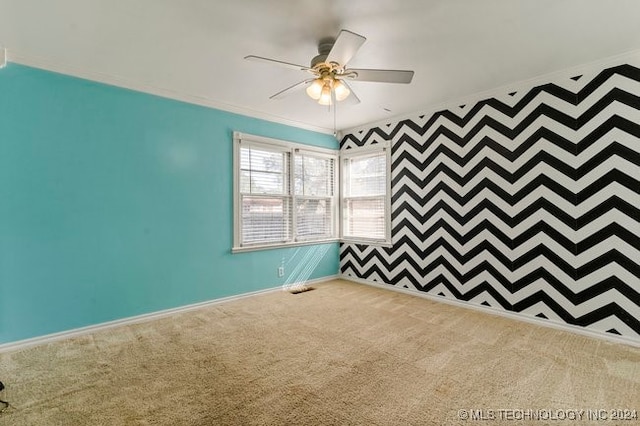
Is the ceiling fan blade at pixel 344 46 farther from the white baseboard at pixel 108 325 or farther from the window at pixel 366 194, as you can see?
the white baseboard at pixel 108 325

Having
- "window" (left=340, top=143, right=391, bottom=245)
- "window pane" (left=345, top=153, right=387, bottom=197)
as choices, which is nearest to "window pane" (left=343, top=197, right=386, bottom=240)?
"window" (left=340, top=143, right=391, bottom=245)

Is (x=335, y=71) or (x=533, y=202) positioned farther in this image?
(x=533, y=202)

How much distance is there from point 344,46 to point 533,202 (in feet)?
8.41

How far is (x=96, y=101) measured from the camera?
9.21ft

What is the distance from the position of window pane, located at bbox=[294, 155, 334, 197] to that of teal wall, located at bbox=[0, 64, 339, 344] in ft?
3.38

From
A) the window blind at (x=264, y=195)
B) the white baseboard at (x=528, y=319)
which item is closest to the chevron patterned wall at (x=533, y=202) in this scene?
the white baseboard at (x=528, y=319)

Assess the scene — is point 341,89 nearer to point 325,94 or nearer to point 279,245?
point 325,94

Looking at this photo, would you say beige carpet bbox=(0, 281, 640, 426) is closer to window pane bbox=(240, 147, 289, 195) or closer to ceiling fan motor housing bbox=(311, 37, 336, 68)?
window pane bbox=(240, 147, 289, 195)

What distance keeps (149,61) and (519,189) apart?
12.8ft

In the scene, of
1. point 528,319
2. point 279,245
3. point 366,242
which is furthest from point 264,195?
point 528,319

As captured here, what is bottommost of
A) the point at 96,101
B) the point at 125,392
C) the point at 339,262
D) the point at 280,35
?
the point at 125,392

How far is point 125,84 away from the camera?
2.94m

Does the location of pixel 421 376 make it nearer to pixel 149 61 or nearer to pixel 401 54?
pixel 401 54

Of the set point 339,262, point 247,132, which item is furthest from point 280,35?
point 339,262
